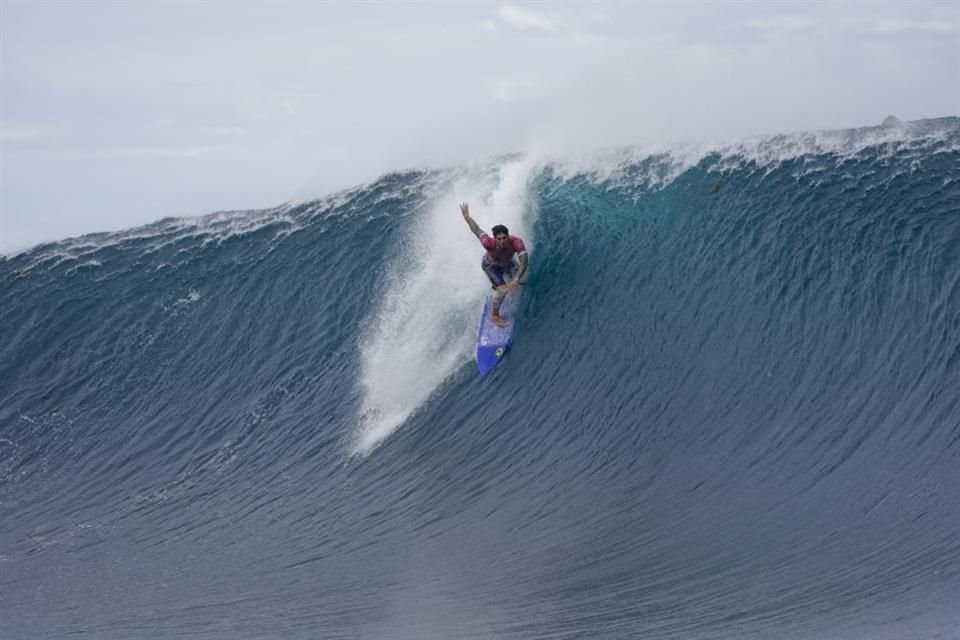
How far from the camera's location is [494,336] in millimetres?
13758

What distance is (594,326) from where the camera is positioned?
13.6 meters

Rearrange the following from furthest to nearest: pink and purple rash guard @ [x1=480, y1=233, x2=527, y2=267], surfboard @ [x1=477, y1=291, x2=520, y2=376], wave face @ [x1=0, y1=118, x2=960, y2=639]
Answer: pink and purple rash guard @ [x1=480, y1=233, x2=527, y2=267] → surfboard @ [x1=477, y1=291, x2=520, y2=376] → wave face @ [x1=0, y1=118, x2=960, y2=639]

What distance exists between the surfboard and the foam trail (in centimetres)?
17

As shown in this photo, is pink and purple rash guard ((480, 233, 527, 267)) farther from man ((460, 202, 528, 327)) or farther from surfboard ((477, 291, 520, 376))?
surfboard ((477, 291, 520, 376))

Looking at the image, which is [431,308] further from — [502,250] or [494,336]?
[502,250]

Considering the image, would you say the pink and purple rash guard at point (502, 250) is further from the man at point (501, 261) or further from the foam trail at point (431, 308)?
the foam trail at point (431, 308)

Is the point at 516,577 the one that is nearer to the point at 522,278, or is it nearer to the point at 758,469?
the point at 758,469

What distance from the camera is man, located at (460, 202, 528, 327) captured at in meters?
13.6

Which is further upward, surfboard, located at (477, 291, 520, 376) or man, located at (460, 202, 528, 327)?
man, located at (460, 202, 528, 327)

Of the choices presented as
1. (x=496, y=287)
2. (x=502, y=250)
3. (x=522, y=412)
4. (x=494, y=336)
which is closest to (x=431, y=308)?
(x=496, y=287)

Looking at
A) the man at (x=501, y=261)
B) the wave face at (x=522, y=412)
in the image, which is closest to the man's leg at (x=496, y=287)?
the man at (x=501, y=261)

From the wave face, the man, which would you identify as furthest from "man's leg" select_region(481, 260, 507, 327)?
the wave face

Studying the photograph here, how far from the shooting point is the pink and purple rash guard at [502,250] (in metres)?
13.7

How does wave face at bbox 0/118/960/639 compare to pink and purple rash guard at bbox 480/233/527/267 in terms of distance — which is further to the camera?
pink and purple rash guard at bbox 480/233/527/267
